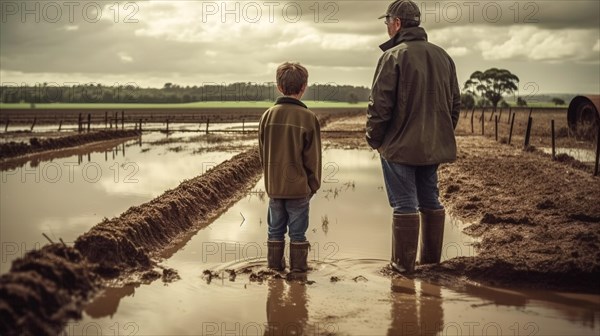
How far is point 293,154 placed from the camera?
5.86 meters

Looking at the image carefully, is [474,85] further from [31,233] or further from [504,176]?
[31,233]

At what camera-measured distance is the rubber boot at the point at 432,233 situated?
244 inches

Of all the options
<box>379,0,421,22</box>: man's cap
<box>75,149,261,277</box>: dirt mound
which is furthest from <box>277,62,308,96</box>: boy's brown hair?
<box>75,149,261,277</box>: dirt mound

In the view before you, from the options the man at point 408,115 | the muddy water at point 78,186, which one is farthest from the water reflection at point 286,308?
the muddy water at point 78,186

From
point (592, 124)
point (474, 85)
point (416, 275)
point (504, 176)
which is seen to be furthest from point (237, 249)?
point (474, 85)

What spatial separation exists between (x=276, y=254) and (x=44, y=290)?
6.81 ft

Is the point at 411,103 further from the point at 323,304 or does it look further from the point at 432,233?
the point at 323,304

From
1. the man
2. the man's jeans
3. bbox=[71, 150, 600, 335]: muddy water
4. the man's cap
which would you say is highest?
the man's cap

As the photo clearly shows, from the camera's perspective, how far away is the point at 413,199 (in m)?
5.96

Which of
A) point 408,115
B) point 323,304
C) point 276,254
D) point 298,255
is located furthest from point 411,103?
point 323,304

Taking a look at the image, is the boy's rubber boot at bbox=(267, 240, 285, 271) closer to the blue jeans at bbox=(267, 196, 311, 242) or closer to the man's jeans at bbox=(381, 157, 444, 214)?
the blue jeans at bbox=(267, 196, 311, 242)

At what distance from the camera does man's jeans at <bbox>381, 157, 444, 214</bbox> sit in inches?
234

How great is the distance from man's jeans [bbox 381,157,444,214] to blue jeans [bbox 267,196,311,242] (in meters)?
0.73

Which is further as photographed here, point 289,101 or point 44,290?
point 289,101
